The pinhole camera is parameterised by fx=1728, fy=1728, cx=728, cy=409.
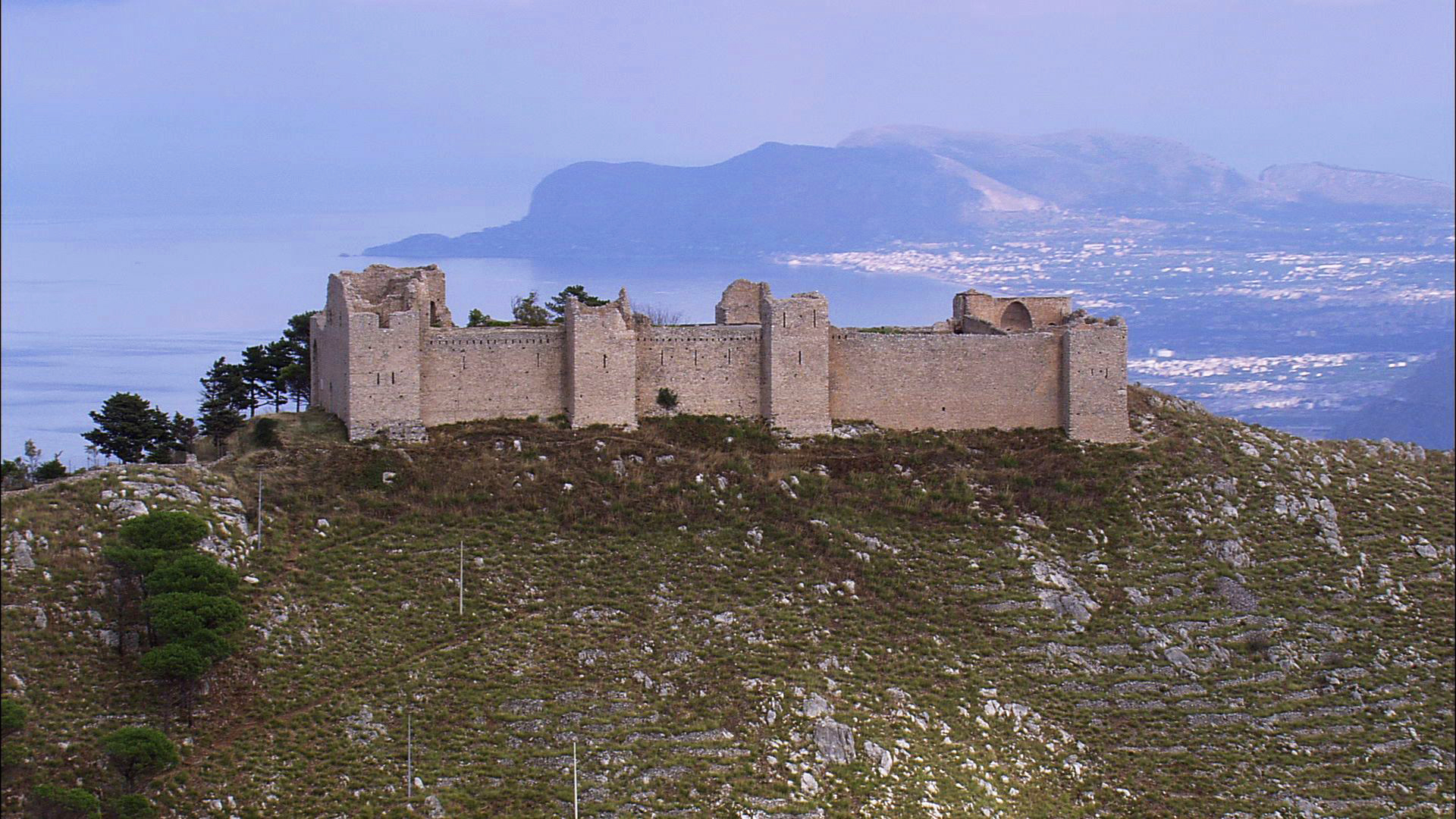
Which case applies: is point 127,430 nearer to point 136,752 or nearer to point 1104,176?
point 136,752

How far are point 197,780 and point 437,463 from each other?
13.4 metres

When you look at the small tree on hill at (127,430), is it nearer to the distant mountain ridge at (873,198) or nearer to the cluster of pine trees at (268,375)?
the cluster of pine trees at (268,375)

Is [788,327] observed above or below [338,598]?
above

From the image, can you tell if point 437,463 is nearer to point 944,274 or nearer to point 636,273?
point 636,273

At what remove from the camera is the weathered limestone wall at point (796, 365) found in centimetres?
5450

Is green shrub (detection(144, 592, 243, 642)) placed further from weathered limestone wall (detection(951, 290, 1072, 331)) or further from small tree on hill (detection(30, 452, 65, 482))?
weathered limestone wall (detection(951, 290, 1072, 331))

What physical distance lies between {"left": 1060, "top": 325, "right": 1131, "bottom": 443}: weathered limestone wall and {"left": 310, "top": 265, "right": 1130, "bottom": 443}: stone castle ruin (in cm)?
5

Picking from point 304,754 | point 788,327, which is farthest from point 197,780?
point 788,327

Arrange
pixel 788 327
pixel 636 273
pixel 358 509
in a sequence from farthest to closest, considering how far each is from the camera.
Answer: pixel 636 273 < pixel 788 327 < pixel 358 509

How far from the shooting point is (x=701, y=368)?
54.7 m

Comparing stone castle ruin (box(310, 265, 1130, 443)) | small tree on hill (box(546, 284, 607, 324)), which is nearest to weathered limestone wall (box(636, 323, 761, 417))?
stone castle ruin (box(310, 265, 1130, 443))

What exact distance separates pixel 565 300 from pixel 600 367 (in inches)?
481

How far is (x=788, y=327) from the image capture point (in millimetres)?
54594

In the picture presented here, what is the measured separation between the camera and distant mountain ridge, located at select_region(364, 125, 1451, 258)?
4988 inches
